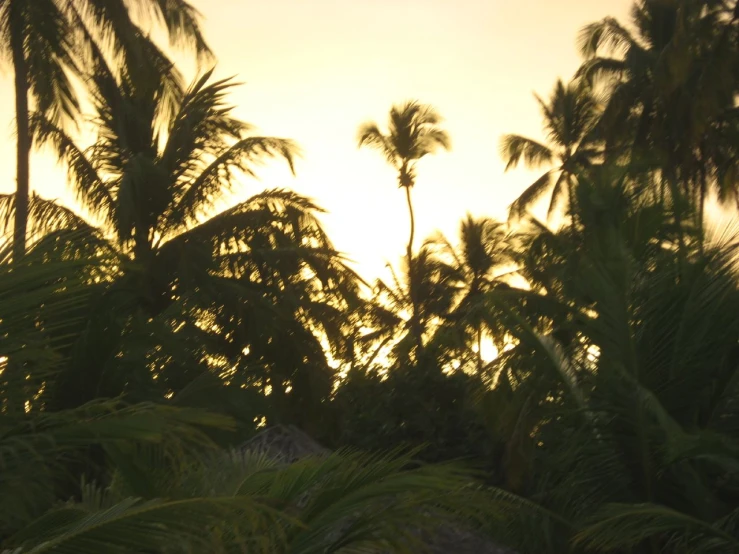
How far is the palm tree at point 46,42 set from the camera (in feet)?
43.7

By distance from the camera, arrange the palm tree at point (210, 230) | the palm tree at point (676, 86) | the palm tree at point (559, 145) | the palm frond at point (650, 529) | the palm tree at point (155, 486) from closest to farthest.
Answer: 1. the palm tree at point (155, 486)
2. the palm frond at point (650, 529)
3. the palm tree at point (210, 230)
4. the palm tree at point (676, 86)
5. the palm tree at point (559, 145)

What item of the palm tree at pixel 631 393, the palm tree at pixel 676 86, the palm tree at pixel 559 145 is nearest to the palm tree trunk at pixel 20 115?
the palm tree at pixel 631 393

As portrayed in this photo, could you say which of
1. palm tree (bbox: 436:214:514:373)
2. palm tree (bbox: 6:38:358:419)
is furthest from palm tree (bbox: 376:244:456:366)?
palm tree (bbox: 6:38:358:419)

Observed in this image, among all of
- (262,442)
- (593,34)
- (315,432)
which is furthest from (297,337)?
(593,34)

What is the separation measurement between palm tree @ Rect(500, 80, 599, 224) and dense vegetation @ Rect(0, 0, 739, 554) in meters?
5.60

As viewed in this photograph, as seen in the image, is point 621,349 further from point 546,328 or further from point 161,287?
point 161,287

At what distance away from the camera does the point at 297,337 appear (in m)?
15.6

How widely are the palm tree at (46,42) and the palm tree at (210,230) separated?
0.55 meters

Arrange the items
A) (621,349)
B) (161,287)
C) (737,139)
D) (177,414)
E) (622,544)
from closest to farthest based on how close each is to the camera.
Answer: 1. (177,414)
2. (622,544)
3. (621,349)
4. (161,287)
5. (737,139)

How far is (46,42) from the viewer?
13.5 metres

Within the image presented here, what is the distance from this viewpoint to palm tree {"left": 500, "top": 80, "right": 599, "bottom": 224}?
1159 inches

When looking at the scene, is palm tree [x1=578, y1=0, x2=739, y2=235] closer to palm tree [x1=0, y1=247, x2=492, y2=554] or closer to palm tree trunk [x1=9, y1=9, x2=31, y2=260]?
palm tree trunk [x1=9, y1=9, x2=31, y2=260]

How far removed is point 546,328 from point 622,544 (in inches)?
141

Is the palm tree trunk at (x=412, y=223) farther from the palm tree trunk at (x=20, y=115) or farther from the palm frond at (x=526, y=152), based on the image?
the palm tree trunk at (x=20, y=115)
